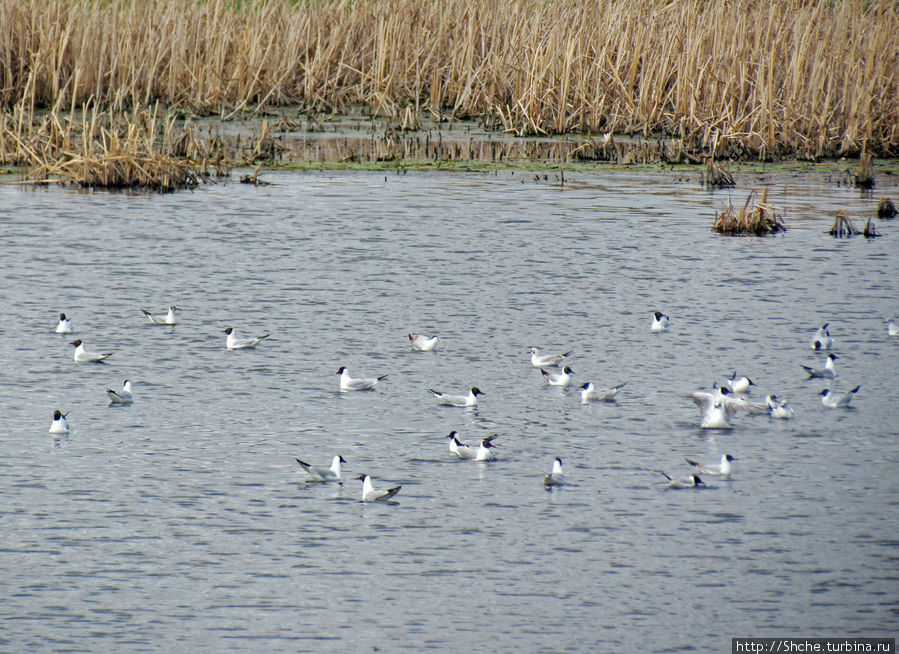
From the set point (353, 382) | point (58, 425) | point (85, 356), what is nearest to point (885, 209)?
point (353, 382)

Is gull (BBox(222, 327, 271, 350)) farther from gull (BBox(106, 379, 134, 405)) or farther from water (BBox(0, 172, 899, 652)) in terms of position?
gull (BBox(106, 379, 134, 405))

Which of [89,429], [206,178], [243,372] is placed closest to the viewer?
[89,429]

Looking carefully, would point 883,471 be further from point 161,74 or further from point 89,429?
point 161,74

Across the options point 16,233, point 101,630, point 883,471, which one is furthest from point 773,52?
point 101,630

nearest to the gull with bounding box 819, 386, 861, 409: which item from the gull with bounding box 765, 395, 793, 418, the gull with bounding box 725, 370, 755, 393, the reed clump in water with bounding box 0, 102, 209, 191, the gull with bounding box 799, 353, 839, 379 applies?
the gull with bounding box 765, 395, 793, 418

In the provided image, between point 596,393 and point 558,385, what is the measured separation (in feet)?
1.90

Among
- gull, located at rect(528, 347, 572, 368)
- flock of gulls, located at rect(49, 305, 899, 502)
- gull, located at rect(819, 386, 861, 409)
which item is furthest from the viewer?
gull, located at rect(528, 347, 572, 368)

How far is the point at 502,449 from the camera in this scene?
9.82 m

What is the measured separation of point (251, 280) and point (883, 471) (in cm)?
893

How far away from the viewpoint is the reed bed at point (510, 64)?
24.4 meters

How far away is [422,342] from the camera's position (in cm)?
1270

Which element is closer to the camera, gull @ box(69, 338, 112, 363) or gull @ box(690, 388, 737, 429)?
gull @ box(690, 388, 737, 429)

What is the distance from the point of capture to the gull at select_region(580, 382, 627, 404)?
11.1 m

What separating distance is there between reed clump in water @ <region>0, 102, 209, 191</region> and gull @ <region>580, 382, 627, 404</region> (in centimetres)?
1224
